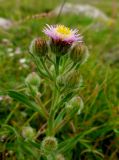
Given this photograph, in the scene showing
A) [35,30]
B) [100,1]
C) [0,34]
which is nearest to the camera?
[0,34]

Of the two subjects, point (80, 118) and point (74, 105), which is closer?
point (74, 105)

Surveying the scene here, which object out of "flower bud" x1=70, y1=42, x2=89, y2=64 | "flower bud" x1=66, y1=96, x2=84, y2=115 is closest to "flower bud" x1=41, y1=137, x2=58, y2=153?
"flower bud" x1=66, y1=96, x2=84, y2=115

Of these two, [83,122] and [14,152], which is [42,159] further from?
[83,122]

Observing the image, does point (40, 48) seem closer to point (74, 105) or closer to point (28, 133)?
point (74, 105)

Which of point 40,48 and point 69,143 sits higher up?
point 40,48

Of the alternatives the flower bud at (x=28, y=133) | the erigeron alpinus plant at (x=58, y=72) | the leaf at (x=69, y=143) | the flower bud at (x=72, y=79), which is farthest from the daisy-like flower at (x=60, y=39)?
the flower bud at (x=28, y=133)

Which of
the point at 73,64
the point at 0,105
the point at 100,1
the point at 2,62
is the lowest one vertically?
the point at 73,64

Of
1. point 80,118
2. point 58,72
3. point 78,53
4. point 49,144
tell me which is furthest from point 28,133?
point 80,118

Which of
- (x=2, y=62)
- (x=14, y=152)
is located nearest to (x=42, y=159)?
(x=14, y=152)
